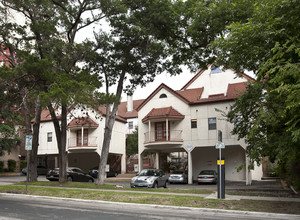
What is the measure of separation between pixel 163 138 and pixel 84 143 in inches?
492

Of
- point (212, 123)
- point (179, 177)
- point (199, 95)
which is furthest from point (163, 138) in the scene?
point (199, 95)

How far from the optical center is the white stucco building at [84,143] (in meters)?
38.8

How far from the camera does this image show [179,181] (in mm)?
28984

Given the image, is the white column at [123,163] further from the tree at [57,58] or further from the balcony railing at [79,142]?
the tree at [57,58]

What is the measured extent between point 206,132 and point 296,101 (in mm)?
20730

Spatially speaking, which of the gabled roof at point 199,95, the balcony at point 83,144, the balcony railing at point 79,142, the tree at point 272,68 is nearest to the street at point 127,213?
the tree at point 272,68

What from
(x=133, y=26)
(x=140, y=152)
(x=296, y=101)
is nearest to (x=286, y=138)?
(x=296, y=101)

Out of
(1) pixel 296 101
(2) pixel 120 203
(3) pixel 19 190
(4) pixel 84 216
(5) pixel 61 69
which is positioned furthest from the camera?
(5) pixel 61 69

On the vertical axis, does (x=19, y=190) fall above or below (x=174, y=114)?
below

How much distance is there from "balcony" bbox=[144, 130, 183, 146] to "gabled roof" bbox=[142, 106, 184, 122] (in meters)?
1.51

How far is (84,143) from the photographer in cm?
3944

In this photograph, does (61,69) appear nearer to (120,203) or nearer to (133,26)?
(133,26)

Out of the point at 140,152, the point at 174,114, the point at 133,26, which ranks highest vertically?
the point at 133,26

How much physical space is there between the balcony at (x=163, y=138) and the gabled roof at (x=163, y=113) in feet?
4.96
